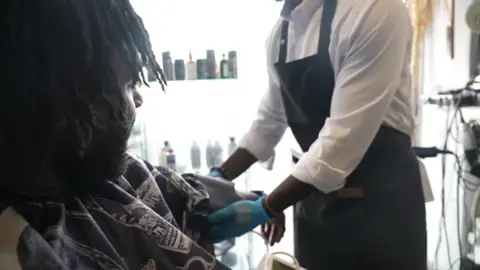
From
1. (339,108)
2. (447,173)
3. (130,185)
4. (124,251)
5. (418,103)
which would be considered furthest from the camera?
(418,103)

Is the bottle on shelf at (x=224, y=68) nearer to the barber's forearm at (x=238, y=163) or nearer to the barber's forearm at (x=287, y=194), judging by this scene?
the barber's forearm at (x=238, y=163)

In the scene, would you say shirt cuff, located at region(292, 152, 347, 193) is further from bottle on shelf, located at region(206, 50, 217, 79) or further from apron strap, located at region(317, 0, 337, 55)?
bottle on shelf, located at region(206, 50, 217, 79)

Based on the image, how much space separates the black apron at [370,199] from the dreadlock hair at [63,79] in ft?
2.52

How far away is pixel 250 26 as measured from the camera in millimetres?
2451

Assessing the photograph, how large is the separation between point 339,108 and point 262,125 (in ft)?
1.25

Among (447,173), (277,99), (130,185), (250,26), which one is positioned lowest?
(447,173)

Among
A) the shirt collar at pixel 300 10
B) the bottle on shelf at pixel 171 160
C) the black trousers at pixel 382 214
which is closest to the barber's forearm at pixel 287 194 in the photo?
the black trousers at pixel 382 214

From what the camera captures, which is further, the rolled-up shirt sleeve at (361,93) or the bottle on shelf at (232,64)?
the bottle on shelf at (232,64)

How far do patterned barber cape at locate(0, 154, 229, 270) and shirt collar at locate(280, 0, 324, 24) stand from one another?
644mm

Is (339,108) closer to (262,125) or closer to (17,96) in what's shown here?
(262,125)

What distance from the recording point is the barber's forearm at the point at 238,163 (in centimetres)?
151

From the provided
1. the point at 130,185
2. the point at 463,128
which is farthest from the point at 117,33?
the point at 463,128

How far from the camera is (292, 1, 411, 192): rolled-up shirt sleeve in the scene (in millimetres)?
1180

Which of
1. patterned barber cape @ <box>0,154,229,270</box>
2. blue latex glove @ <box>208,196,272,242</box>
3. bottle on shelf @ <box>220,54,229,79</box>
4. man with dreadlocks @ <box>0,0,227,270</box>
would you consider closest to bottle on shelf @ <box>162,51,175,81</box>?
bottle on shelf @ <box>220,54,229,79</box>
